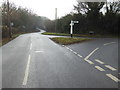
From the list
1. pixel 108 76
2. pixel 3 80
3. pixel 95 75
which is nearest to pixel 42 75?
pixel 3 80

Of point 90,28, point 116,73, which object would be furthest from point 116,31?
point 116,73

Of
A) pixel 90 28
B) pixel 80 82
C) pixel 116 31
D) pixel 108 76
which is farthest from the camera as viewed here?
pixel 90 28

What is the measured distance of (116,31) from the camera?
3853 centimetres

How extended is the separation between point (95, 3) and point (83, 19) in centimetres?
446

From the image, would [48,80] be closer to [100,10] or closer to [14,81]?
[14,81]

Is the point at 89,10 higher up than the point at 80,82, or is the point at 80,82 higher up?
the point at 89,10

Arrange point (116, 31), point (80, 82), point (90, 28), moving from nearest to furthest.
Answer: point (80, 82) → point (116, 31) → point (90, 28)

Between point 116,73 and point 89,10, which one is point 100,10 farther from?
point 116,73

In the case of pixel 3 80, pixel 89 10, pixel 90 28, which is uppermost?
pixel 89 10

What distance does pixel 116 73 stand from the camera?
7.10 m

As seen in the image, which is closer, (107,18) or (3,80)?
(3,80)

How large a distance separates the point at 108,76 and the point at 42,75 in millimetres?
2389

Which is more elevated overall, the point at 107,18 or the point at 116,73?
the point at 107,18

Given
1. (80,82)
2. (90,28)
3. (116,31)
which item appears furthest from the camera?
(90,28)
